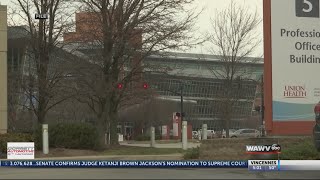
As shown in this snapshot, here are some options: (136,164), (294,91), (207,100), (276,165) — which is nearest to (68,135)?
(136,164)

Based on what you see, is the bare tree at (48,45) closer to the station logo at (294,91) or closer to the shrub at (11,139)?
the shrub at (11,139)

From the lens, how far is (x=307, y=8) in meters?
19.9

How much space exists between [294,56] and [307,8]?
76.5 inches

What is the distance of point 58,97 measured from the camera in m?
32.1

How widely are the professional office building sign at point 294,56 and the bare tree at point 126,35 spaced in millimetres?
10445

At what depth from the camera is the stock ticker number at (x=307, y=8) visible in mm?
19766

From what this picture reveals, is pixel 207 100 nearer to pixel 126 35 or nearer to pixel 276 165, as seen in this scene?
pixel 126 35

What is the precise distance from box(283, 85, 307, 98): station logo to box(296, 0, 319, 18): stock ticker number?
8.96 feet

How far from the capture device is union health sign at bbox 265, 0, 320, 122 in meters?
19.6

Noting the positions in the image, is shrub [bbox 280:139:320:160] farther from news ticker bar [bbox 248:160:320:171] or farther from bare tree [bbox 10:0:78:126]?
bare tree [bbox 10:0:78:126]

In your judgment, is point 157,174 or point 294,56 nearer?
point 157,174

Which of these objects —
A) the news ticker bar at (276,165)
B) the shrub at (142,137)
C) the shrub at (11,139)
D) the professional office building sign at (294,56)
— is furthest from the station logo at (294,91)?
the shrub at (142,137)

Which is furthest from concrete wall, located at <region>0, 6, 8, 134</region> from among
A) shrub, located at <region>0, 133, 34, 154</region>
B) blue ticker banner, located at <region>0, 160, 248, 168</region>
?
blue ticker banner, located at <region>0, 160, 248, 168</region>

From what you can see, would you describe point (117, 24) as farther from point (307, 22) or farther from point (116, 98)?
point (307, 22)
